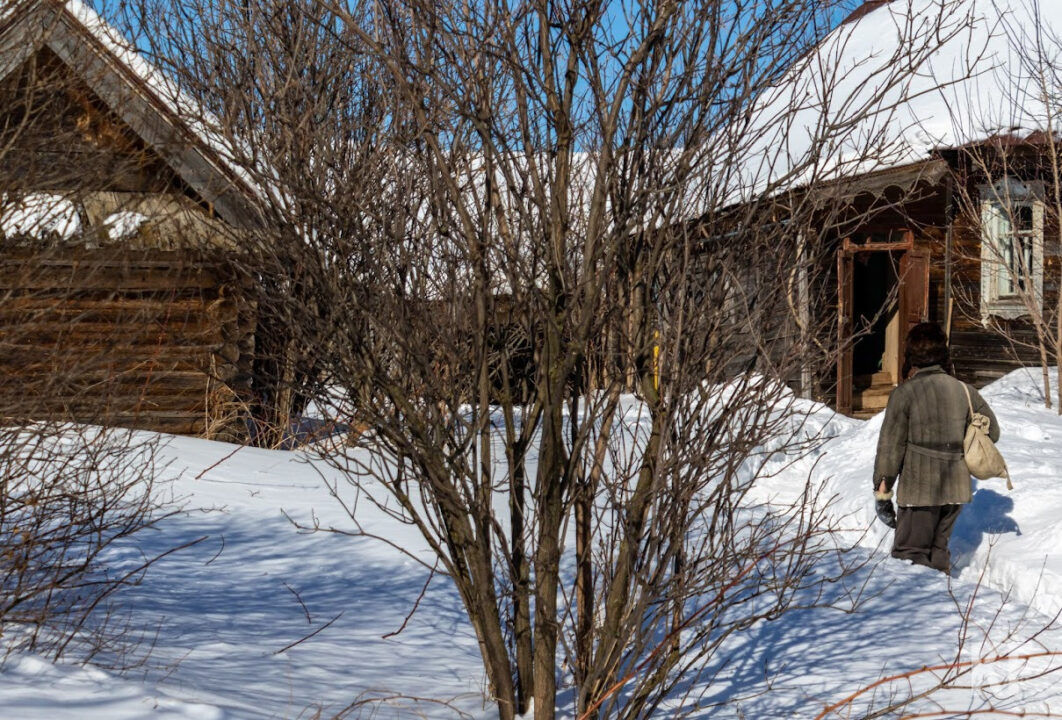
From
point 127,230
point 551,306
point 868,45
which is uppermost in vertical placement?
point 868,45

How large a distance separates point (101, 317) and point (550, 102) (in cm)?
809

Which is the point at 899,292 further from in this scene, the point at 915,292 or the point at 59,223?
the point at 59,223

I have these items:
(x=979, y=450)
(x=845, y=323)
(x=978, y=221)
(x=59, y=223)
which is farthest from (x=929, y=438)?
(x=845, y=323)

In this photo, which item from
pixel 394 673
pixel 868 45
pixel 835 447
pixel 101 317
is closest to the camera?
pixel 394 673

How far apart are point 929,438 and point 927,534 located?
592 millimetres

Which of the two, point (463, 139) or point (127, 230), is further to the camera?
point (127, 230)

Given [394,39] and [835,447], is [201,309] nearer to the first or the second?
[835,447]

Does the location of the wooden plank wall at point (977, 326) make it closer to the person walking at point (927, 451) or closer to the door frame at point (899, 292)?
the door frame at point (899, 292)

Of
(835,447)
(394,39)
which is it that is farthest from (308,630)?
(835,447)

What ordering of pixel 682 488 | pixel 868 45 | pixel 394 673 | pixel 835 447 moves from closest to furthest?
pixel 682 488 → pixel 394 673 → pixel 835 447 → pixel 868 45

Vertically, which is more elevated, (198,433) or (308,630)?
(198,433)

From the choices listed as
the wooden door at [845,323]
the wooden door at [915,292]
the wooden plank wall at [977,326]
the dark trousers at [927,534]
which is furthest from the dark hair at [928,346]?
the wooden door at [915,292]

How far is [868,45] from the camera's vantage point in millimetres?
17984

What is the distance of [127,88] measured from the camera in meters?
8.73
